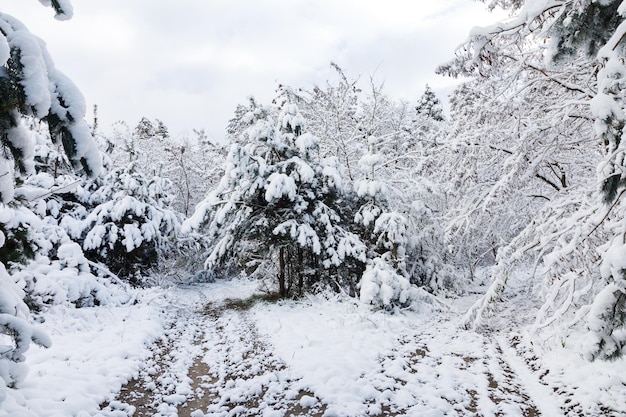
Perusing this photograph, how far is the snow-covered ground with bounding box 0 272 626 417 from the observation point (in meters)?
5.49

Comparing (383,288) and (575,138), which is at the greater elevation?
(575,138)

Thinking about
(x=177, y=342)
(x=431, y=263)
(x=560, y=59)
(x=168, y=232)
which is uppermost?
(x=560, y=59)

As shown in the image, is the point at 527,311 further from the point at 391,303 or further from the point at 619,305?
the point at 619,305

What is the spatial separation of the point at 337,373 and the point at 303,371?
2.00 ft

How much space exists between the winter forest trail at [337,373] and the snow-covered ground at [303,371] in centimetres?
3

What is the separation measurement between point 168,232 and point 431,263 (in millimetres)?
11011

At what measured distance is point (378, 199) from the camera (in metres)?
13.0

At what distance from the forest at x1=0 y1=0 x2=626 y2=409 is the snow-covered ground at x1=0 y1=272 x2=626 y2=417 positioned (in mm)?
652

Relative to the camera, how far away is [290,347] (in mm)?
8078

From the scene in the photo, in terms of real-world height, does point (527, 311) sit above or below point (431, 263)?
below

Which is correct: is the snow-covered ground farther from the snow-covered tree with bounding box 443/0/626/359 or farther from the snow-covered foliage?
the snow-covered foliage

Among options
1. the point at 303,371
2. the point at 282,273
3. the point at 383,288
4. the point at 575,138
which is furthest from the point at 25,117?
the point at 282,273

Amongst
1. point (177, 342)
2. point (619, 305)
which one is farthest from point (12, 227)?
point (177, 342)

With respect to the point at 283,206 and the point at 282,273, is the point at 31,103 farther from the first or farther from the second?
the point at 282,273
